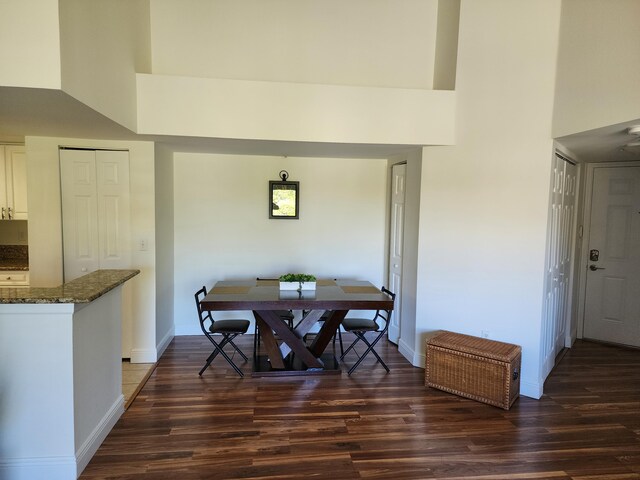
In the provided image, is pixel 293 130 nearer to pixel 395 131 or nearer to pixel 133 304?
pixel 395 131

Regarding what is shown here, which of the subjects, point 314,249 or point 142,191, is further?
point 314,249

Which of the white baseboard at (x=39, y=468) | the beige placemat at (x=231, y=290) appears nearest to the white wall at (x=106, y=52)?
the beige placemat at (x=231, y=290)

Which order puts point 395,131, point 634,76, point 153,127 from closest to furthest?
1. point 634,76
2. point 153,127
3. point 395,131

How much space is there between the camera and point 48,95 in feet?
6.84

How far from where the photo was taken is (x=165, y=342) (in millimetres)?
4129

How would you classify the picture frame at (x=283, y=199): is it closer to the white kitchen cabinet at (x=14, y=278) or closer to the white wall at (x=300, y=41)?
the white wall at (x=300, y=41)

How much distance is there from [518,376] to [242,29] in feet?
13.3

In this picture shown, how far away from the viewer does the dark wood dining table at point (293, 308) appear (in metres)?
3.25

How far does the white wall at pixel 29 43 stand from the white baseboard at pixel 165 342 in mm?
2689

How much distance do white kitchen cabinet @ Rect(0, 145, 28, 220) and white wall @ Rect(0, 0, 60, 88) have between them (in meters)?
2.46

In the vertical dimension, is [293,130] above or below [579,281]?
above

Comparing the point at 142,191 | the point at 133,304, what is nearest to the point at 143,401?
the point at 133,304

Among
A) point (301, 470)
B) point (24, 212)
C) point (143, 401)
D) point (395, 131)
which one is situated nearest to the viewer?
point (301, 470)

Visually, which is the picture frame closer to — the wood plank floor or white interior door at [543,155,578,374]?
the wood plank floor
